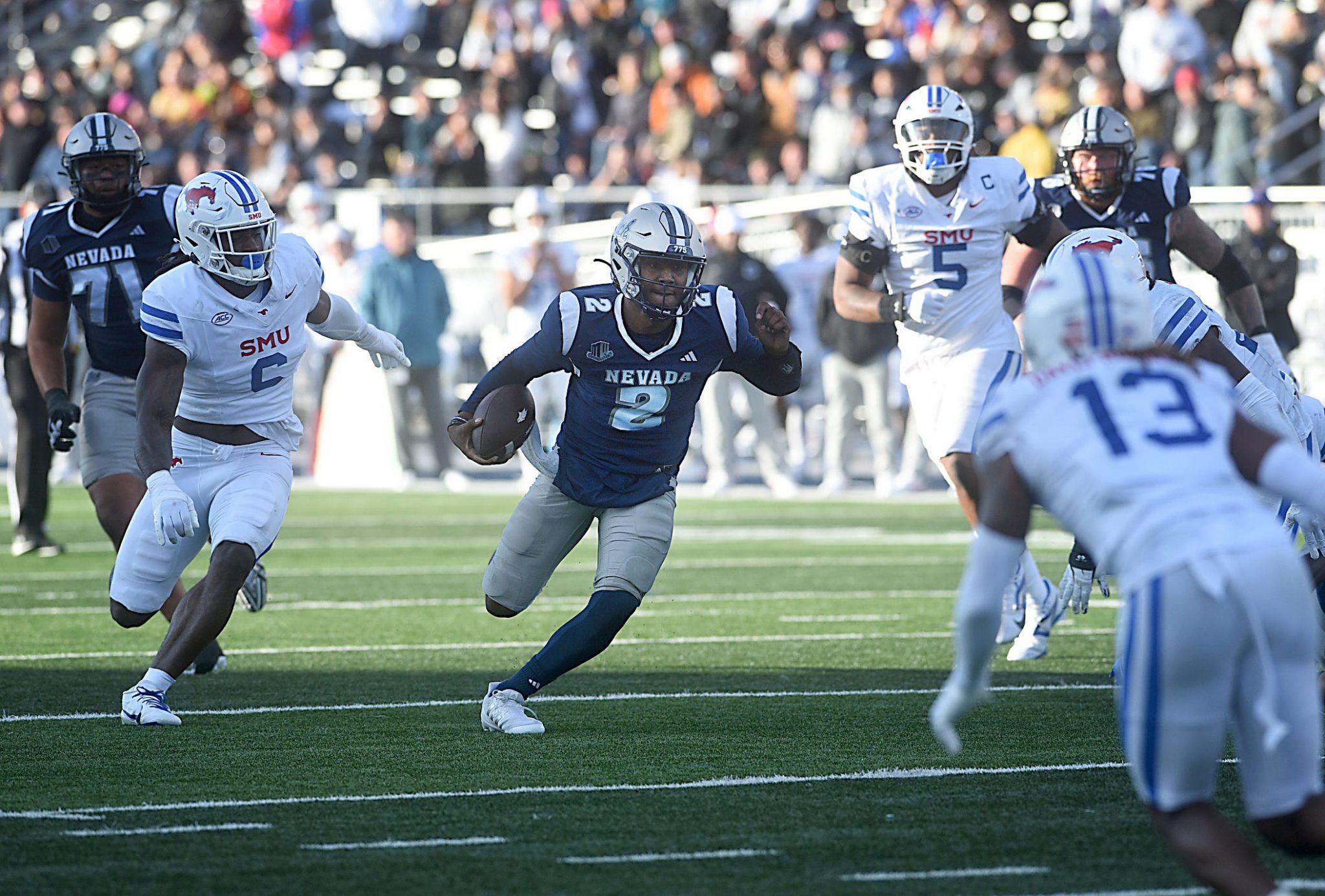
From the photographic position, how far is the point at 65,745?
5.66 meters

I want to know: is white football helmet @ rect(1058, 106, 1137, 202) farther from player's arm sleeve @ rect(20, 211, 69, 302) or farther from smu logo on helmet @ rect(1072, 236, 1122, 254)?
player's arm sleeve @ rect(20, 211, 69, 302)

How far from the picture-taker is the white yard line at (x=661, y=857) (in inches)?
165

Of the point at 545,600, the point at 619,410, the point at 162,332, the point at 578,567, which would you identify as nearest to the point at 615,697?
the point at 619,410

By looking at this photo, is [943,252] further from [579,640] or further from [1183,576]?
[1183,576]

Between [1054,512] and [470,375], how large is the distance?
42.8ft

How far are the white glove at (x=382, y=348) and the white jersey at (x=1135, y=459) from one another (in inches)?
147

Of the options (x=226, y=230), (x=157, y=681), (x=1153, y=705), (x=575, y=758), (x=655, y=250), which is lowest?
(x=575, y=758)

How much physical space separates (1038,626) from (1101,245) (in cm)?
176

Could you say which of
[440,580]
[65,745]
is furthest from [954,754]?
[440,580]

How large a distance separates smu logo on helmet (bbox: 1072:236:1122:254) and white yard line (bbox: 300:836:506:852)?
8.90 ft

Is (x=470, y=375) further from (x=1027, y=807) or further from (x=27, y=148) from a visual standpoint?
(x=1027, y=807)

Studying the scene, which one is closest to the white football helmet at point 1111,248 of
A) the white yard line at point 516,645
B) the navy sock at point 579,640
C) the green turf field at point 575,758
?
the green turf field at point 575,758

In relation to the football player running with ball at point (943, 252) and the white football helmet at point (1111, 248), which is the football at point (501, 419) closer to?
the white football helmet at point (1111, 248)

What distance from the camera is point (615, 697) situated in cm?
653
